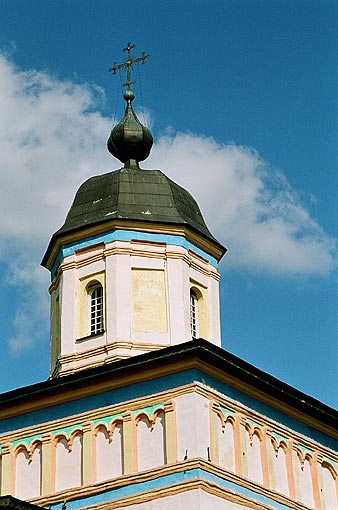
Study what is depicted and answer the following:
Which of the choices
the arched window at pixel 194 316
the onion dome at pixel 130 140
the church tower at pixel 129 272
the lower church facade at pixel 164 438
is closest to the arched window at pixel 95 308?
the church tower at pixel 129 272

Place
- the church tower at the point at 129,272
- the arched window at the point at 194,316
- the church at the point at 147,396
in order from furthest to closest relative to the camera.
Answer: the arched window at the point at 194,316
the church tower at the point at 129,272
the church at the point at 147,396

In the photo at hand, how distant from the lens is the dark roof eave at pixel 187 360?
64.8ft

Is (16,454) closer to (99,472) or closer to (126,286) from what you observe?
(99,472)

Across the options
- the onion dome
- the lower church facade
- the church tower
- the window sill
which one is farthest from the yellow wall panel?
the onion dome

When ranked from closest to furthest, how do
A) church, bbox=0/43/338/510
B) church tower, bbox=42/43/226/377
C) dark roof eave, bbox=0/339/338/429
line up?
church, bbox=0/43/338/510 → dark roof eave, bbox=0/339/338/429 → church tower, bbox=42/43/226/377

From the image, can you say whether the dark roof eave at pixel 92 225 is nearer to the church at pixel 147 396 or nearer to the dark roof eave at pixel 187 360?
the church at pixel 147 396

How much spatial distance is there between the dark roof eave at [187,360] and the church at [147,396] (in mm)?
24

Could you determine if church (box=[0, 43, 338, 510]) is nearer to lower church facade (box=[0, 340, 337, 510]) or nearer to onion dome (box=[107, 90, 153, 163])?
lower church facade (box=[0, 340, 337, 510])

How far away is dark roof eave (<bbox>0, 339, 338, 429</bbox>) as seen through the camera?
19750mm

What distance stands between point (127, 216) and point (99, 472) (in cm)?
554

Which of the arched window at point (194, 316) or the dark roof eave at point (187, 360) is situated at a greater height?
the arched window at point (194, 316)

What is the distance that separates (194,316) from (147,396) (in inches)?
135

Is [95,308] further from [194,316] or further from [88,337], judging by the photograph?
[194,316]

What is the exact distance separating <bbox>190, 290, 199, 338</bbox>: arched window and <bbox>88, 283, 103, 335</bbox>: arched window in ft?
5.88
